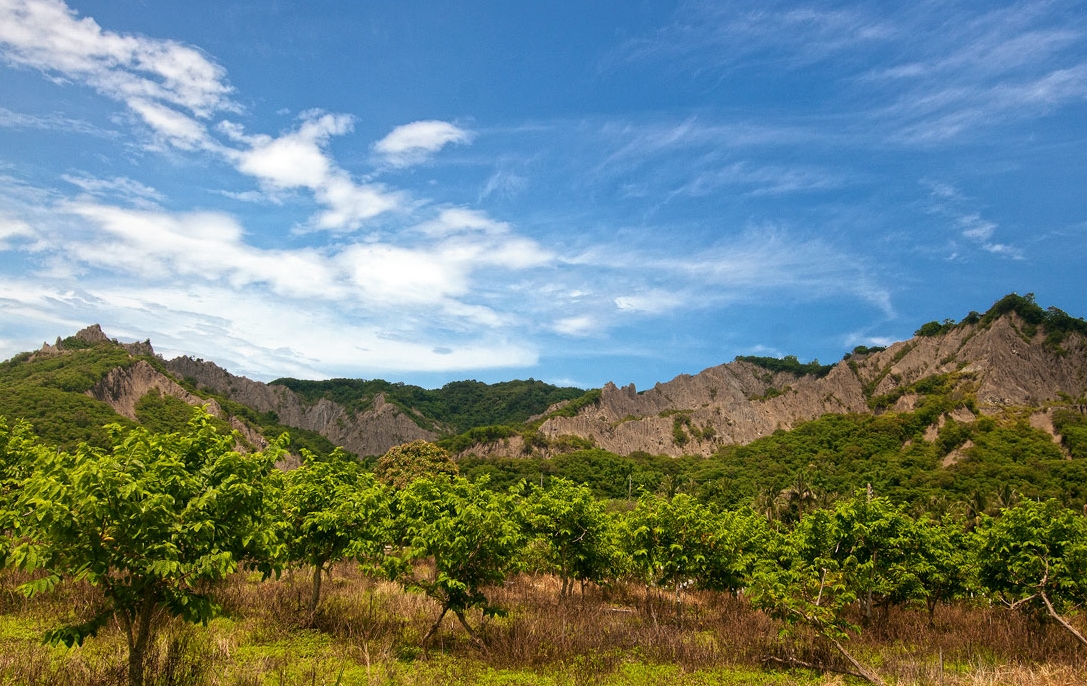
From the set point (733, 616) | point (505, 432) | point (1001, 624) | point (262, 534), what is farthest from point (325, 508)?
point (505, 432)

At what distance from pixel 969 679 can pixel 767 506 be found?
186 feet

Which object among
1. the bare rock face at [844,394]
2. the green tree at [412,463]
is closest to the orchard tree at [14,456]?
the green tree at [412,463]

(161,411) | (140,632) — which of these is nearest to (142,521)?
(140,632)

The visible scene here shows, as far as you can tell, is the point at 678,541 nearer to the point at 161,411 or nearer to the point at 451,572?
the point at 451,572

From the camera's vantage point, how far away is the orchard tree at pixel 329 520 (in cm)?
1391

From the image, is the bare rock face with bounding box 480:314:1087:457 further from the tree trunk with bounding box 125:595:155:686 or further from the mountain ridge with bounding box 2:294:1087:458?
the tree trunk with bounding box 125:595:155:686

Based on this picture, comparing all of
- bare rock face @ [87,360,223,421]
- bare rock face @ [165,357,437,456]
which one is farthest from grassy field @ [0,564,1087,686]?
bare rock face @ [165,357,437,456]

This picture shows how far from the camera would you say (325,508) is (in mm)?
14562

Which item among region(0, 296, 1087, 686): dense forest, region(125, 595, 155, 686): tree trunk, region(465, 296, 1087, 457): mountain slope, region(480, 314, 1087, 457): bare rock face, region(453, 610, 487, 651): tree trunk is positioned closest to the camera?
region(0, 296, 1087, 686): dense forest

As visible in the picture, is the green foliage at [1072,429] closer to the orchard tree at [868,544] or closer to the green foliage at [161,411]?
the orchard tree at [868,544]

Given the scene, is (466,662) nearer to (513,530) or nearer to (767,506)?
(513,530)

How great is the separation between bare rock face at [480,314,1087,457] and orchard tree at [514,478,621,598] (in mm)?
110188

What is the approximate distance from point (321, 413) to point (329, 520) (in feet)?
623

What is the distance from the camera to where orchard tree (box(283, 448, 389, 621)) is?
13.9 metres
